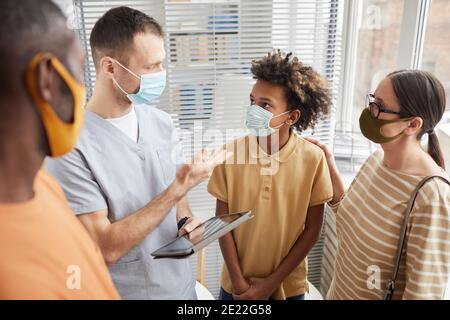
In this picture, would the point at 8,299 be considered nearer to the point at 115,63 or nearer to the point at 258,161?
the point at 115,63

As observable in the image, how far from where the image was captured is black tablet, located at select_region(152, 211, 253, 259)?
79cm

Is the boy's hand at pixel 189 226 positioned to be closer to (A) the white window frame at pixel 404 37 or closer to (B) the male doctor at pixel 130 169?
(B) the male doctor at pixel 130 169

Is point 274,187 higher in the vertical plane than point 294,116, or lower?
lower

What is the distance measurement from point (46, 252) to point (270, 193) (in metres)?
0.64

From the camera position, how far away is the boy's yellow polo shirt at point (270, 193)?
1.04 metres

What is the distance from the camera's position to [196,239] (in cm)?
81

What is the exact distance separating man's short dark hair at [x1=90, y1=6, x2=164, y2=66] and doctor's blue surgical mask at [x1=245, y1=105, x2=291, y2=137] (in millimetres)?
326

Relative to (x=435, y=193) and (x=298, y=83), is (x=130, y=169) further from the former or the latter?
(x=435, y=193)

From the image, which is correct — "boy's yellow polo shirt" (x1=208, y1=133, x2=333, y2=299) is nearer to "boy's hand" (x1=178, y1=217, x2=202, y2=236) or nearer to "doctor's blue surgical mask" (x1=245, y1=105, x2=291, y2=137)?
"doctor's blue surgical mask" (x1=245, y1=105, x2=291, y2=137)

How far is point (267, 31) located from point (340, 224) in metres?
0.76

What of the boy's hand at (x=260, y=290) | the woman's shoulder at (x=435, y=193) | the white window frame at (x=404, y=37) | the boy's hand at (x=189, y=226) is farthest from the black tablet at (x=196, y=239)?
the white window frame at (x=404, y=37)

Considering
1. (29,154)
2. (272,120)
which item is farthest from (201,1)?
(29,154)

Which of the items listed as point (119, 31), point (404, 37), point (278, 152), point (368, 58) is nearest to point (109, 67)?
point (119, 31)


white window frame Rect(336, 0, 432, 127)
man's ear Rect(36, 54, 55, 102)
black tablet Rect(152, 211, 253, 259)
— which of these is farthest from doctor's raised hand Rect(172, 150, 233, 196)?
white window frame Rect(336, 0, 432, 127)
